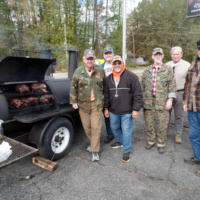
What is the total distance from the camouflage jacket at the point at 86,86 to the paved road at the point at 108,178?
1.03 meters

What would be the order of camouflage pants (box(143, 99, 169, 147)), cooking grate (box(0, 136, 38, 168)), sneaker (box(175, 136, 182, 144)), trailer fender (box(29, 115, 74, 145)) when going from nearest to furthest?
1. cooking grate (box(0, 136, 38, 168))
2. trailer fender (box(29, 115, 74, 145))
3. camouflage pants (box(143, 99, 169, 147))
4. sneaker (box(175, 136, 182, 144))

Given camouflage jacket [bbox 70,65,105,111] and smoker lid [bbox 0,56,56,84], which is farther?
camouflage jacket [bbox 70,65,105,111]

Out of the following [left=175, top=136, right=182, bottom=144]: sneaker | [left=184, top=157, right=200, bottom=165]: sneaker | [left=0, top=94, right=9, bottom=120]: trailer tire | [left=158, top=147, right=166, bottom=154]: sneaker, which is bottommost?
[left=184, top=157, right=200, bottom=165]: sneaker

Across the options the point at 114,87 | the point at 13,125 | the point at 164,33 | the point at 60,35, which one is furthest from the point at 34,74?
the point at 164,33

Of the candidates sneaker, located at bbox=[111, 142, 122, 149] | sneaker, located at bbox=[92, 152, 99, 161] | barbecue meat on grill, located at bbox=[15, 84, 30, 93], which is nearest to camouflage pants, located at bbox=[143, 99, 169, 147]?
sneaker, located at bbox=[111, 142, 122, 149]

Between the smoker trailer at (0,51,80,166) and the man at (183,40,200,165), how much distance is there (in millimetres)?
2097

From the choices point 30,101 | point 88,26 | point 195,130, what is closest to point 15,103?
point 30,101

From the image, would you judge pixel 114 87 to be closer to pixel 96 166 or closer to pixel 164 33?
pixel 96 166

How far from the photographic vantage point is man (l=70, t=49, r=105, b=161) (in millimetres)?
3022

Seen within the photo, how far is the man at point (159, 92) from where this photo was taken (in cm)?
322

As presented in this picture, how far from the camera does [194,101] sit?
274 centimetres

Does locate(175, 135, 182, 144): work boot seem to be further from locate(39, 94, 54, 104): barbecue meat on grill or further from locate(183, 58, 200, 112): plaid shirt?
locate(39, 94, 54, 104): barbecue meat on grill

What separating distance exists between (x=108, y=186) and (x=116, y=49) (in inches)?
1294

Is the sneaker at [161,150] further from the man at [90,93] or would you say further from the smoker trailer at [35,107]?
the smoker trailer at [35,107]
